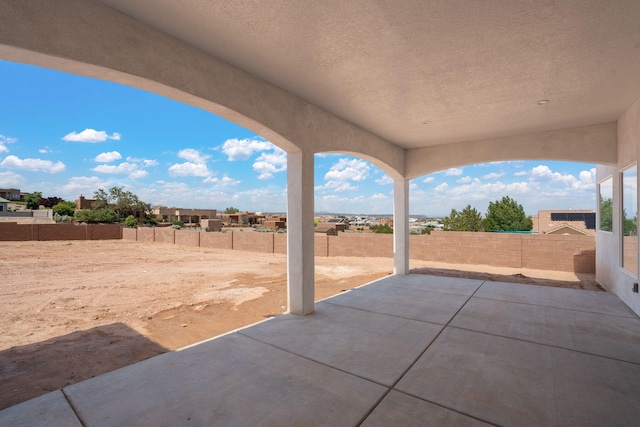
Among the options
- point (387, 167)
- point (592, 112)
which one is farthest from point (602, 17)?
point (387, 167)

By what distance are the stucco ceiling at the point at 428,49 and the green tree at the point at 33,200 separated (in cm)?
7389

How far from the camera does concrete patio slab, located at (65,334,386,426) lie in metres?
2.37

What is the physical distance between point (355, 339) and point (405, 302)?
6.69 feet

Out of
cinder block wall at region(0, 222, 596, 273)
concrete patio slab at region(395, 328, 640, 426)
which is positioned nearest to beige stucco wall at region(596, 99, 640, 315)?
cinder block wall at region(0, 222, 596, 273)

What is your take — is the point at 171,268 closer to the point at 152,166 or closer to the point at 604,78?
the point at 604,78

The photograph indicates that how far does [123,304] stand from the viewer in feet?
24.5

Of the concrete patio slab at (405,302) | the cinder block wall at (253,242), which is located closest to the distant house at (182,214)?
the cinder block wall at (253,242)

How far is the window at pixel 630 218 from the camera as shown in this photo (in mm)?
5059

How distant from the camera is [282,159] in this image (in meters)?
5.08

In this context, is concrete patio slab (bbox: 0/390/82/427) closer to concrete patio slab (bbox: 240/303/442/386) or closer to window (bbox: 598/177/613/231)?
concrete patio slab (bbox: 240/303/442/386)

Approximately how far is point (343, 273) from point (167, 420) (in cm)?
918

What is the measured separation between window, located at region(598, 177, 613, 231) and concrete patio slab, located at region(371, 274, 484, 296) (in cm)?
295

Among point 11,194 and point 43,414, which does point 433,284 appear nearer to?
point 43,414

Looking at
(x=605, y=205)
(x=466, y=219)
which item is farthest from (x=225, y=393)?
(x=466, y=219)
